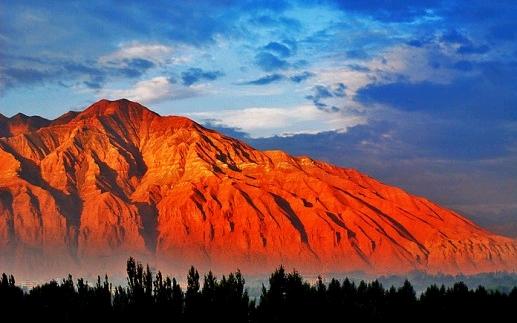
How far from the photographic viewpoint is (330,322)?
9956 cm

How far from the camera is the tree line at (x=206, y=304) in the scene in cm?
8806

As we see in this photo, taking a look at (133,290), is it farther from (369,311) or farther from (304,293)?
(369,311)

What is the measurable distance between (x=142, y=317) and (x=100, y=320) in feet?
14.5

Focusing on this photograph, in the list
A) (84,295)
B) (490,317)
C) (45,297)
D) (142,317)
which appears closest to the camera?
(142,317)

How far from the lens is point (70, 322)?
286 ft

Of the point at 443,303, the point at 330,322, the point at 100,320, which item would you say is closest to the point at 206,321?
the point at 100,320

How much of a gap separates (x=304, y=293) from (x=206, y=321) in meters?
14.8

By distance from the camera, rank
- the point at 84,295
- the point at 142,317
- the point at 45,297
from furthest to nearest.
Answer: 1. the point at 45,297
2. the point at 84,295
3. the point at 142,317

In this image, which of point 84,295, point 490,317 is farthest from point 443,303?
point 84,295

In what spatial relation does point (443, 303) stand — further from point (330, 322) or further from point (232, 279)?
point (232, 279)

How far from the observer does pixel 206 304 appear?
90250mm

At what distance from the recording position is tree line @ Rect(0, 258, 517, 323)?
88.1 metres

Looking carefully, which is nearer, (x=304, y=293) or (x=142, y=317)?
(x=142, y=317)

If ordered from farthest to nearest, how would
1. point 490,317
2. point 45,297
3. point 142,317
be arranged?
point 490,317
point 45,297
point 142,317
